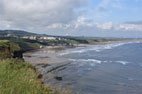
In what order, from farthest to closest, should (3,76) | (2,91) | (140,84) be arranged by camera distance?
(140,84)
(3,76)
(2,91)

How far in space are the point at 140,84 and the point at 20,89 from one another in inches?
1089

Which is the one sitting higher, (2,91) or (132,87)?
(2,91)

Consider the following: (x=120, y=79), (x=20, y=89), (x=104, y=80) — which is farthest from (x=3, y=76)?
(x=120, y=79)

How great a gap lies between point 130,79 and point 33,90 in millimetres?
30050

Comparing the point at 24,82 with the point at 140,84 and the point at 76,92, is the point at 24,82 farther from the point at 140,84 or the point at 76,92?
the point at 140,84

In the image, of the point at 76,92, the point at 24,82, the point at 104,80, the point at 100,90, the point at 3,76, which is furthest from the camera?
the point at 104,80

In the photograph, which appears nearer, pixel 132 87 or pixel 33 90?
pixel 33 90

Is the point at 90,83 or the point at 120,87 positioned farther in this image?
the point at 90,83

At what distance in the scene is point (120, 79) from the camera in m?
37.2

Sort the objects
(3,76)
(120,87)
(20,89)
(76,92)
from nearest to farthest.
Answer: (20,89), (3,76), (76,92), (120,87)

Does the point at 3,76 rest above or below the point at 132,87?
above

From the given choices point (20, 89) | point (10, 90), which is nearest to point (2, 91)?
point (10, 90)

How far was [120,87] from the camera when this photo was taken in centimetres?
3097

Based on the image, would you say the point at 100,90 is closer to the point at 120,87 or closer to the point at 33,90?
the point at 120,87
